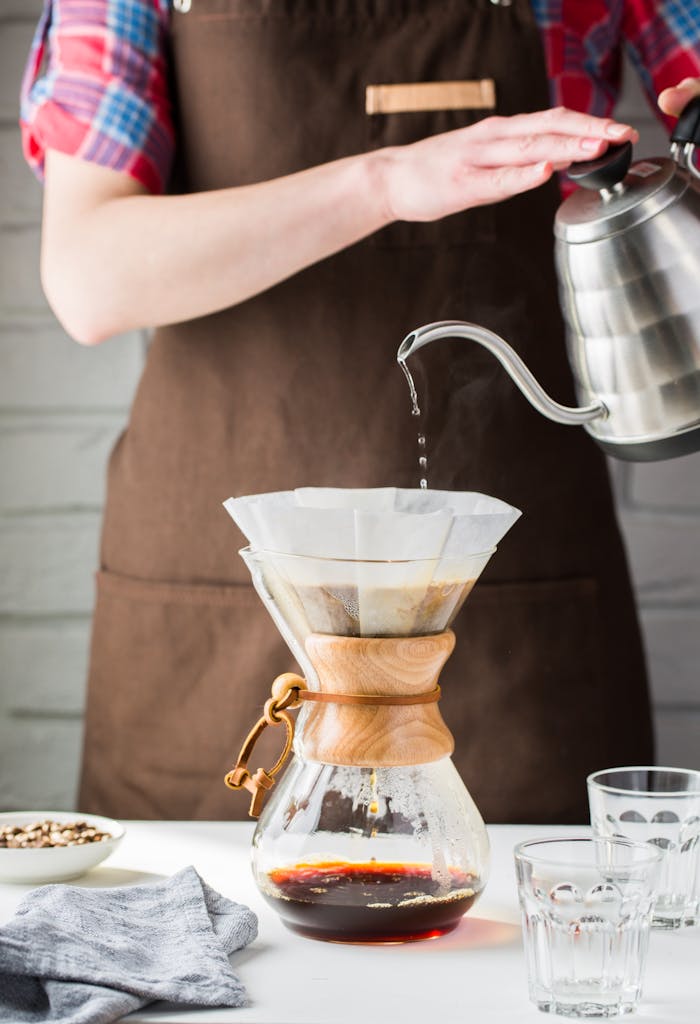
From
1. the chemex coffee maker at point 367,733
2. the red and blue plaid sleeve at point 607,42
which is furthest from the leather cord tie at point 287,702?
the red and blue plaid sleeve at point 607,42

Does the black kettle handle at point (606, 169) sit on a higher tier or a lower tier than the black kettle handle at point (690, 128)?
lower

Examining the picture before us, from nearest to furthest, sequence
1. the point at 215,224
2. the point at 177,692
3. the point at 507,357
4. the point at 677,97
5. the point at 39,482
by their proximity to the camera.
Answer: the point at 507,357
the point at 677,97
the point at 215,224
the point at 177,692
the point at 39,482

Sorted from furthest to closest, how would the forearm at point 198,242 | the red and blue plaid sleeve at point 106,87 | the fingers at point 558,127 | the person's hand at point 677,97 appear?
the red and blue plaid sleeve at point 106,87, the forearm at point 198,242, the person's hand at point 677,97, the fingers at point 558,127

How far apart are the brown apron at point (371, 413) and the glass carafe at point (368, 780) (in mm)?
508

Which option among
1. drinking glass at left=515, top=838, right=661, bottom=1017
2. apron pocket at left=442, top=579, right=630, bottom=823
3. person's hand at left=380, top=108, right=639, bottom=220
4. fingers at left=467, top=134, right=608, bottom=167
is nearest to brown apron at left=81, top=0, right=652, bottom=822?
apron pocket at left=442, top=579, right=630, bottom=823

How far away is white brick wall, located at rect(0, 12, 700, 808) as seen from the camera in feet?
5.06

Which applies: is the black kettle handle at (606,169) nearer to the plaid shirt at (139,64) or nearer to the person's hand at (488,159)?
the person's hand at (488,159)

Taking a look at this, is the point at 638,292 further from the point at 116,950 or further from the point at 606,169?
the point at 116,950

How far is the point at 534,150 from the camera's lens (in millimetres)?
844

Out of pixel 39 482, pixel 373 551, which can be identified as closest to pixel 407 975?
pixel 373 551

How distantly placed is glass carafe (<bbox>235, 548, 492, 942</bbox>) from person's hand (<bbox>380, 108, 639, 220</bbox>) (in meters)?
0.28

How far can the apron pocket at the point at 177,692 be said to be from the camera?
1.21 meters

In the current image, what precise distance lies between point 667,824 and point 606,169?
37 centimetres

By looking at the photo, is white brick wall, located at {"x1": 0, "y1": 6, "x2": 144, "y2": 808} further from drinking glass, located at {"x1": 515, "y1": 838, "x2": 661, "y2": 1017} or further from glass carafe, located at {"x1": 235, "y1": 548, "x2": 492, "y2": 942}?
drinking glass, located at {"x1": 515, "y1": 838, "x2": 661, "y2": 1017}
